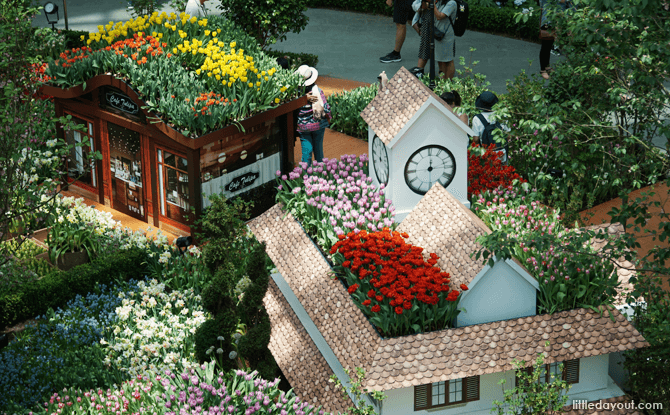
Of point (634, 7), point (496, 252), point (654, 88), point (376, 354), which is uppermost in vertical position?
point (634, 7)

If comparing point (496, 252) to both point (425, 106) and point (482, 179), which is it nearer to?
point (425, 106)

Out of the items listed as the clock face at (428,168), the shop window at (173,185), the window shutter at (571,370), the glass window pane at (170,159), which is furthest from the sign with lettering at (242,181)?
the window shutter at (571,370)

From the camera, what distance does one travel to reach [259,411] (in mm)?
6727

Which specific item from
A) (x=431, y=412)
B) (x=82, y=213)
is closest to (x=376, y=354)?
(x=431, y=412)

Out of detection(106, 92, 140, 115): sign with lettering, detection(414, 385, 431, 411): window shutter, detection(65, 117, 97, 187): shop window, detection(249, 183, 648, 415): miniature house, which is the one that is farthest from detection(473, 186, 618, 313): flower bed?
detection(65, 117, 97, 187): shop window

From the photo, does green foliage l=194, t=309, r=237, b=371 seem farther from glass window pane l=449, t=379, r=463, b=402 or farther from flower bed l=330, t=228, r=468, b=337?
glass window pane l=449, t=379, r=463, b=402

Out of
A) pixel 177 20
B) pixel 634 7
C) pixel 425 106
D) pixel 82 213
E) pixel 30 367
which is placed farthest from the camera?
pixel 177 20

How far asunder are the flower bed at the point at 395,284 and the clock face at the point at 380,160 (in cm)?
116

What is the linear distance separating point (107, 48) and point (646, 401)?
8002 millimetres

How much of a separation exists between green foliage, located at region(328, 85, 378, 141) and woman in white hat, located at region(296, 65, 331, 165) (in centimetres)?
224

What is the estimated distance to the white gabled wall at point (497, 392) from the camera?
22.1 ft

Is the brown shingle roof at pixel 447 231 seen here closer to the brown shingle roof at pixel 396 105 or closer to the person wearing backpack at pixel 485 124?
the brown shingle roof at pixel 396 105

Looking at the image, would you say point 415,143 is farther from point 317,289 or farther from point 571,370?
point 571,370

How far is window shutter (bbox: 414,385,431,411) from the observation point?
6.77 meters
